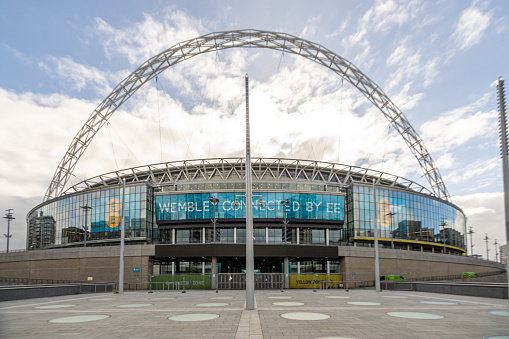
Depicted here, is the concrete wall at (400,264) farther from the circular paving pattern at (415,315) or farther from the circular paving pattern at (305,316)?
the circular paving pattern at (305,316)

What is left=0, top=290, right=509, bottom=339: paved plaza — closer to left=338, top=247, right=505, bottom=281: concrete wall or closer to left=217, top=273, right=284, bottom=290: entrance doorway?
left=217, top=273, right=284, bottom=290: entrance doorway

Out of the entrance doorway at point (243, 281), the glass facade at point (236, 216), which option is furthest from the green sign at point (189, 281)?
the glass facade at point (236, 216)

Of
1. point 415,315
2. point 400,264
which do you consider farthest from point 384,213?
point 415,315

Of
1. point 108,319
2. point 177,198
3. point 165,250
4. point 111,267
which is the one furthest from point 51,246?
point 108,319

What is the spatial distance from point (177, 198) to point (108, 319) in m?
56.7

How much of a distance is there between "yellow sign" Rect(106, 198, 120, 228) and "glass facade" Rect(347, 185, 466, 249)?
4602cm

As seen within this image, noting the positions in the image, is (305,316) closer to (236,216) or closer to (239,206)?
(239,206)

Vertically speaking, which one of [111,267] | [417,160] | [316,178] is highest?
[417,160]

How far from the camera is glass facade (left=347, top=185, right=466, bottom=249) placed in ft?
238

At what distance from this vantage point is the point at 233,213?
6950 centimetres

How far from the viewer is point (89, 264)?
4959cm

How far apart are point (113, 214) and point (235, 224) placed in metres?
23.8

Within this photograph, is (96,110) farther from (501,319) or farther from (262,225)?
(501,319)

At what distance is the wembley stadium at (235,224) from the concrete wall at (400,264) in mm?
155
